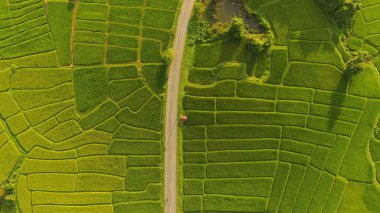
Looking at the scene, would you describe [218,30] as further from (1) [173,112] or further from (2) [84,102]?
(2) [84,102]

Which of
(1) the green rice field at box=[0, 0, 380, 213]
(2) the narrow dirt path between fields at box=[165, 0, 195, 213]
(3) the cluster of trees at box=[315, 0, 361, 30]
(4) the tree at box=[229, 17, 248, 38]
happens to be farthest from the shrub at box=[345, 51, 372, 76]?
(2) the narrow dirt path between fields at box=[165, 0, 195, 213]

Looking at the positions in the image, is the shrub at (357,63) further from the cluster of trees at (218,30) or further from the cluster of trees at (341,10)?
the cluster of trees at (218,30)

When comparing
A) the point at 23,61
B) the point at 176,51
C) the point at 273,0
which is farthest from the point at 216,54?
the point at 23,61

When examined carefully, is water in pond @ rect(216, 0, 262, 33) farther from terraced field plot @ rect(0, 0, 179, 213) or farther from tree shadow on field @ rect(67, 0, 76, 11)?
tree shadow on field @ rect(67, 0, 76, 11)

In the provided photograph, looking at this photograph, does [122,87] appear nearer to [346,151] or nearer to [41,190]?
[41,190]

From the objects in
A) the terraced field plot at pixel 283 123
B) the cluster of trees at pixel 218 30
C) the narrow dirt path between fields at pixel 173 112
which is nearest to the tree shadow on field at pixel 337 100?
the terraced field plot at pixel 283 123

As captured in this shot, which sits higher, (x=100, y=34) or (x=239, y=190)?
(x=100, y=34)
